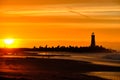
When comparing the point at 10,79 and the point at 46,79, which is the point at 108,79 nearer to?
the point at 46,79

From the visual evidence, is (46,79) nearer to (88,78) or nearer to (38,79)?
(38,79)

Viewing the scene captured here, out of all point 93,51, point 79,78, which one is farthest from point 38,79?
point 93,51

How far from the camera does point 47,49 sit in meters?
114

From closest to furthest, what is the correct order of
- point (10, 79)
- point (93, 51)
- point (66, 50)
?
point (10, 79) → point (93, 51) → point (66, 50)

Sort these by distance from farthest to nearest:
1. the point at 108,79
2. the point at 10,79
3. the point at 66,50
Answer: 1. the point at 66,50
2. the point at 108,79
3. the point at 10,79

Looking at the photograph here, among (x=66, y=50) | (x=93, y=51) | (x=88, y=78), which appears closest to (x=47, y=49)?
(x=66, y=50)

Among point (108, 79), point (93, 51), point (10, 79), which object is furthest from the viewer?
point (93, 51)

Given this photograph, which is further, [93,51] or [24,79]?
[93,51]

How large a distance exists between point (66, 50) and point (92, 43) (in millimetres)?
6653

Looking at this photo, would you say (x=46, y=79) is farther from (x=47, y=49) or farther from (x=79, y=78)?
(x=47, y=49)

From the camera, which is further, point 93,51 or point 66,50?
point 66,50

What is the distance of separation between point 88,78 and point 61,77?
6.99ft

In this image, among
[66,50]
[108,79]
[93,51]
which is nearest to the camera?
[108,79]

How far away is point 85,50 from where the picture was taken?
106 meters
